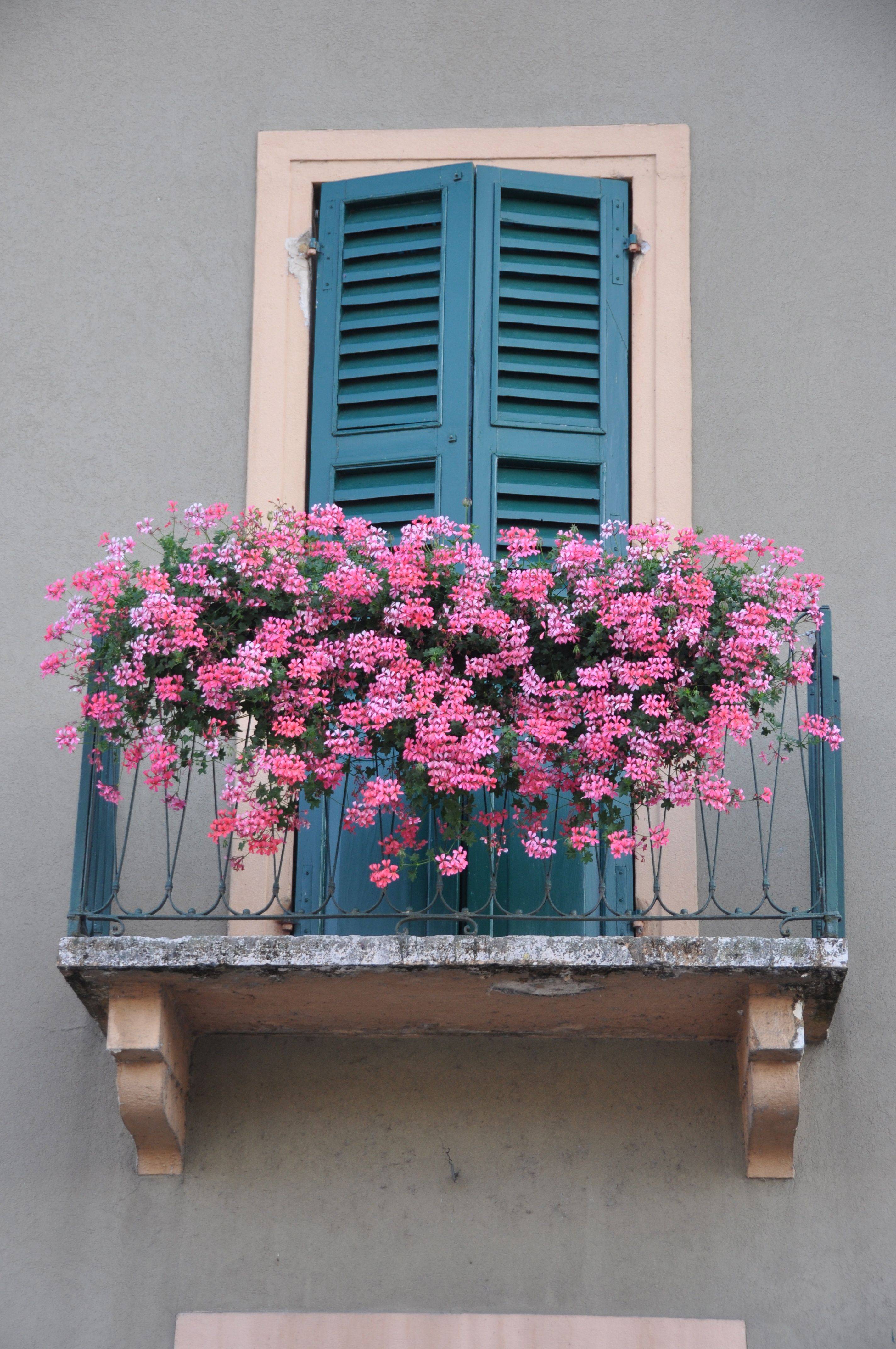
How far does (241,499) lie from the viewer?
6066 mm

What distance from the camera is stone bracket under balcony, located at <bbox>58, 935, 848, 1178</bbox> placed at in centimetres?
489

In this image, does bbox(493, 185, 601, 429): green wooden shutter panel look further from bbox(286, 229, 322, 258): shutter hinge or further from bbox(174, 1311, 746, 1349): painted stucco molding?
bbox(174, 1311, 746, 1349): painted stucco molding

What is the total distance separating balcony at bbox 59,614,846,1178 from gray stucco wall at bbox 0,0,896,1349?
0.51 feet

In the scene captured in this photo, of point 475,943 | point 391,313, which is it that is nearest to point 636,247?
point 391,313

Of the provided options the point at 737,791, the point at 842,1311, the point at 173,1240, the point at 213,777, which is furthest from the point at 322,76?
the point at 842,1311

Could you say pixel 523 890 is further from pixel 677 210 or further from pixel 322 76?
pixel 322 76

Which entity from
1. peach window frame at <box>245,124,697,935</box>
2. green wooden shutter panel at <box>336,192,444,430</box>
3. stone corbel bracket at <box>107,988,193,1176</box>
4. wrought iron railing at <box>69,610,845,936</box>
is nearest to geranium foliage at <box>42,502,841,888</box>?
wrought iron railing at <box>69,610,845,936</box>

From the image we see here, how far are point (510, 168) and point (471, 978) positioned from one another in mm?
2805

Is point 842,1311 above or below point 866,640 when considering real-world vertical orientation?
below

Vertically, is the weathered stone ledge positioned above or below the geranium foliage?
below

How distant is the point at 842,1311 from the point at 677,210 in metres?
3.38

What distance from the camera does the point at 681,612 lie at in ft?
16.4

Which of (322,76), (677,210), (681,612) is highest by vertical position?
(322,76)

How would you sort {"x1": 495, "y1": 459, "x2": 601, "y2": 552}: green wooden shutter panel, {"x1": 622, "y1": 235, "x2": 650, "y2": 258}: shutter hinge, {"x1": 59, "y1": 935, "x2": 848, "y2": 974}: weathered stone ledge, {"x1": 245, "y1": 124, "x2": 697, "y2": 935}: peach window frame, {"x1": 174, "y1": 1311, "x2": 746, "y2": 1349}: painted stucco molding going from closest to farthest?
1. {"x1": 59, "y1": 935, "x2": 848, "y2": 974}: weathered stone ledge
2. {"x1": 174, "y1": 1311, "x2": 746, "y2": 1349}: painted stucco molding
3. {"x1": 495, "y1": 459, "x2": 601, "y2": 552}: green wooden shutter panel
4. {"x1": 245, "y1": 124, "x2": 697, "y2": 935}: peach window frame
5. {"x1": 622, "y1": 235, "x2": 650, "y2": 258}: shutter hinge
